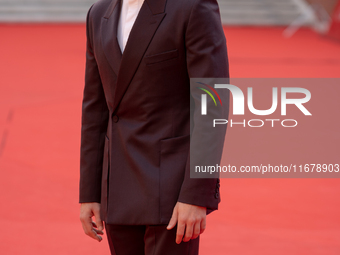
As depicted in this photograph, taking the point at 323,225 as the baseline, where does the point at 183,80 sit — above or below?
above

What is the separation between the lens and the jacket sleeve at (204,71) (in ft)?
4.08

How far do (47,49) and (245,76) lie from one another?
448 cm

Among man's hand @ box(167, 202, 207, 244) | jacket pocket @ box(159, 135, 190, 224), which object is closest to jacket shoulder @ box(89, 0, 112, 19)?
jacket pocket @ box(159, 135, 190, 224)

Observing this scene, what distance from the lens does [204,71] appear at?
124 centimetres

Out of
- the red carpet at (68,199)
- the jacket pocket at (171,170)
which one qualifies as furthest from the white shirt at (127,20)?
the red carpet at (68,199)

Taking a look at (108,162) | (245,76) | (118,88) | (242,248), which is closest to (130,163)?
(108,162)

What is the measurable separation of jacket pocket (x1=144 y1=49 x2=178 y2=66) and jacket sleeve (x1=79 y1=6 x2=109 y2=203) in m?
0.31

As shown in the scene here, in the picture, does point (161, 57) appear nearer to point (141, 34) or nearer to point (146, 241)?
point (141, 34)

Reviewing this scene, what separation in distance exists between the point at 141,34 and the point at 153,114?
0.23m

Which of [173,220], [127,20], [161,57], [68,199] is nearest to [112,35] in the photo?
[127,20]

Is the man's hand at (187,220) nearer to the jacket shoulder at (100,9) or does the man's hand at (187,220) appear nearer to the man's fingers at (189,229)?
the man's fingers at (189,229)

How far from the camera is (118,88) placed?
135 centimetres

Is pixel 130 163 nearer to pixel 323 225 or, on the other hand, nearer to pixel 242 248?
pixel 242 248

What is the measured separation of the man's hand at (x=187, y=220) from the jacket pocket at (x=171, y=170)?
39 millimetres
